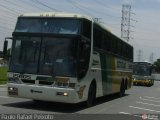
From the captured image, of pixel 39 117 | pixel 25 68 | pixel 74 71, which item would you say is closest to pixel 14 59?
pixel 25 68

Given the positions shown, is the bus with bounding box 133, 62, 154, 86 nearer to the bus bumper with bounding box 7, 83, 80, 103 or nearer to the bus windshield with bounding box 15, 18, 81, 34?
the bus windshield with bounding box 15, 18, 81, 34

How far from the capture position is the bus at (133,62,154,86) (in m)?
53.1

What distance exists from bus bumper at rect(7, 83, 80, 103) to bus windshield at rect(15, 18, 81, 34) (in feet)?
6.54

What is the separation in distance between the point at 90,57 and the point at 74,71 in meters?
1.64

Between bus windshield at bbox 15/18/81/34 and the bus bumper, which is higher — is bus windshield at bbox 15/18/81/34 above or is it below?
above

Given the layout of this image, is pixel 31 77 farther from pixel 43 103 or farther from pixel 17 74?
pixel 43 103

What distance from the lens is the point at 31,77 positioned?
16.2 meters

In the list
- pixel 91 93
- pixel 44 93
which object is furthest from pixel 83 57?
pixel 91 93

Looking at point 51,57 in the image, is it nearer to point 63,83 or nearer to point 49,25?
point 63,83

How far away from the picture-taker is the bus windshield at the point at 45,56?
52.5 feet

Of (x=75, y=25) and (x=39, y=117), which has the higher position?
(x=75, y=25)

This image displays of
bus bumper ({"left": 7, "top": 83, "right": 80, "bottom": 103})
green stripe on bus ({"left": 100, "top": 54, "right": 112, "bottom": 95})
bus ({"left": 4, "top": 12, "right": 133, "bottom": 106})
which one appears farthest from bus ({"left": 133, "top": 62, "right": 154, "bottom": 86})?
bus bumper ({"left": 7, "top": 83, "right": 80, "bottom": 103})

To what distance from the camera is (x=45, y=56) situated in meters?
16.2

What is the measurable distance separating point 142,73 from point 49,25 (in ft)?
125
